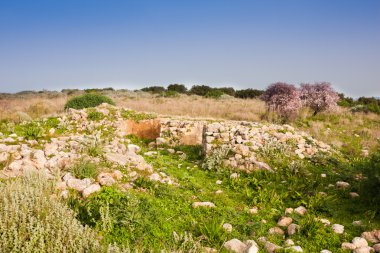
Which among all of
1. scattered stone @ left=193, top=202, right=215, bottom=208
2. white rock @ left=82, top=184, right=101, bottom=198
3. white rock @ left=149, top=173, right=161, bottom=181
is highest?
white rock @ left=82, top=184, right=101, bottom=198

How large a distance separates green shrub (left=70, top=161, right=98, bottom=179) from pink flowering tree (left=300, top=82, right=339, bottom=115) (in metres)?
16.2

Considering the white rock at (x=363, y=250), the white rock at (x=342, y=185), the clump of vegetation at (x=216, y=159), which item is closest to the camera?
the white rock at (x=363, y=250)

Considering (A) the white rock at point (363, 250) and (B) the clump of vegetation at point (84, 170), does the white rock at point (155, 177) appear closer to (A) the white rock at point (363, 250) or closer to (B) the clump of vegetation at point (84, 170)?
(B) the clump of vegetation at point (84, 170)

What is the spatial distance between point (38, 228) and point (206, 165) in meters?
4.76

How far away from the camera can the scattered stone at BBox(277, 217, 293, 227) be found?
15.8 feet

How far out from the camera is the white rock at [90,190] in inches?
191

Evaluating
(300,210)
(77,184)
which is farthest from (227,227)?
(77,184)

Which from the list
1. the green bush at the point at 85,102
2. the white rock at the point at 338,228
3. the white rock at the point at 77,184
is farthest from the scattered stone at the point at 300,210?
the green bush at the point at 85,102

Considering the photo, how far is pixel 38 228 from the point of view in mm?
3215

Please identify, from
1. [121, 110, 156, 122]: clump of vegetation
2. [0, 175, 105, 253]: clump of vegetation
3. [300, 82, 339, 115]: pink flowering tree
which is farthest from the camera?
[300, 82, 339, 115]: pink flowering tree

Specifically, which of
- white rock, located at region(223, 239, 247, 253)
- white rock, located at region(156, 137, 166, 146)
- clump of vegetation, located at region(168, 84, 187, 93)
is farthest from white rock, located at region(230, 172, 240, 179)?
clump of vegetation, located at region(168, 84, 187, 93)

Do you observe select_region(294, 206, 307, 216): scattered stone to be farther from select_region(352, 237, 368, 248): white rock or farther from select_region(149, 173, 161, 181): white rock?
select_region(149, 173, 161, 181): white rock

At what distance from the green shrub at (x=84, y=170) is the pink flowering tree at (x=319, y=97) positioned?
638 inches

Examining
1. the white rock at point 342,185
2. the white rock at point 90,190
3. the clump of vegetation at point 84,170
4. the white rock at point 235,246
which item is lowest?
the white rock at point 235,246
